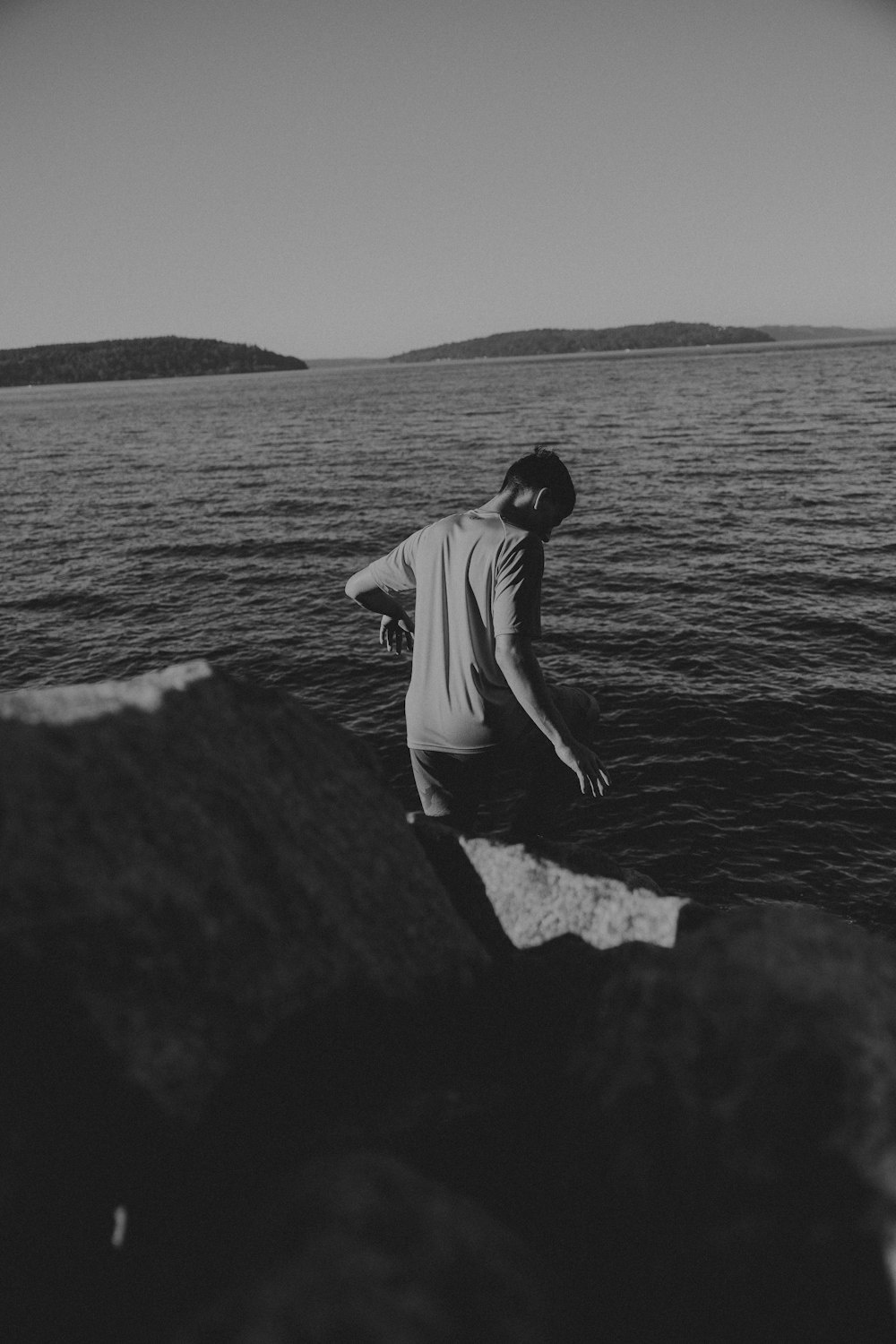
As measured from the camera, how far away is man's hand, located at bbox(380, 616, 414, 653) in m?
5.72

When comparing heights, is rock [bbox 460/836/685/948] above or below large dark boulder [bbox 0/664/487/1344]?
below

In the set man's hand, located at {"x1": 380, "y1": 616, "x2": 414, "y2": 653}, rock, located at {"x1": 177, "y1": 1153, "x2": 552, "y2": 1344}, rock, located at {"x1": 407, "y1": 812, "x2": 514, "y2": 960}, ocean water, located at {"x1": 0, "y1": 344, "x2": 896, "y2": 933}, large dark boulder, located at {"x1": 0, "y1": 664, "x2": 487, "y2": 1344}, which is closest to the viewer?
rock, located at {"x1": 177, "y1": 1153, "x2": 552, "y2": 1344}

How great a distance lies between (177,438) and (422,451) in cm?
2585

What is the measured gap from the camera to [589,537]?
90.8 feet

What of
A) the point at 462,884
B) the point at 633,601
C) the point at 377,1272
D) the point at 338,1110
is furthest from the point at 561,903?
the point at 633,601

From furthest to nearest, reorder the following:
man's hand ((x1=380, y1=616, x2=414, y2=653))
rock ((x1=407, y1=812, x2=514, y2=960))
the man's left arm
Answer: man's hand ((x1=380, y1=616, x2=414, y2=653)) < the man's left arm < rock ((x1=407, y1=812, x2=514, y2=960))

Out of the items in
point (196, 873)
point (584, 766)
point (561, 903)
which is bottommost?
point (561, 903)

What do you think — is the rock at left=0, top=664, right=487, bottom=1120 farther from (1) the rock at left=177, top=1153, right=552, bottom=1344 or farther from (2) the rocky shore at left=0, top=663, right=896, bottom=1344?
(1) the rock at left=177, top=1153, right=552, bottom=1344

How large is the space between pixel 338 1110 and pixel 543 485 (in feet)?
10.7

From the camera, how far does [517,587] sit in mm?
4027

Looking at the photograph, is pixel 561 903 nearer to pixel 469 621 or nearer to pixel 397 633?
pixel 469 621

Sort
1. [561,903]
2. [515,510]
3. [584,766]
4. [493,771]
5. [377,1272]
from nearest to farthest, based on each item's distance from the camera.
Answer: [377,1272], [561,903], [584,766], [515,510], [493,771]

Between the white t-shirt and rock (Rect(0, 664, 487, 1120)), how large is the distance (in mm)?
1049

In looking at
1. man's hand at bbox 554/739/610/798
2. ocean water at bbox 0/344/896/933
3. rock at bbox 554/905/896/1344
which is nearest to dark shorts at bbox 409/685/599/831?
man's hand at bbox 554/739/610/798
